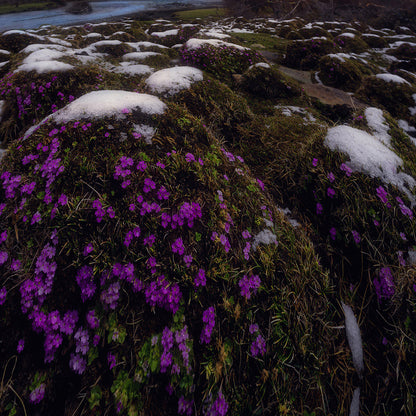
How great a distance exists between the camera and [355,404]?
242 cm

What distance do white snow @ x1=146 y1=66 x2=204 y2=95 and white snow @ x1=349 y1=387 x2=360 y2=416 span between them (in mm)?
6442

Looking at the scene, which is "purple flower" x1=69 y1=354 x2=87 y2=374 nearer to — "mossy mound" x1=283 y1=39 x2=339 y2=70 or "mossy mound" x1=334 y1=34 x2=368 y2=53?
"mossy mound" x1=283 y1=39 x2=339 y2=70

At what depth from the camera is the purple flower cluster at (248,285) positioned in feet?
8.28

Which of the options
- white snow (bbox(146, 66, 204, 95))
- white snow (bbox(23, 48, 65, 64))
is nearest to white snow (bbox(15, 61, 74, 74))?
white snow (bbox(23, 48, 65, 64))

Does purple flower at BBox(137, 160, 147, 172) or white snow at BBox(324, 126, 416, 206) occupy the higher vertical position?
purple flower at BBox(137, 160, 147, 172)

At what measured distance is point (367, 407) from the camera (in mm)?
2424

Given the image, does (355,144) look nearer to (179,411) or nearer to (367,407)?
(367,407)

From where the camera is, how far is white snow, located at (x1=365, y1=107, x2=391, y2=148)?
17.3ft

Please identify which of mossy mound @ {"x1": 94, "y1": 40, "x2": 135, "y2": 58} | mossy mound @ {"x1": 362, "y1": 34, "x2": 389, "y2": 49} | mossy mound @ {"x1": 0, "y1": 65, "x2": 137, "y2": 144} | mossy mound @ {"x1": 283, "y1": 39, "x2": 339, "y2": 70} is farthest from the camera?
mossy mound @ {"x1": 362, "y1": 34, "x2": 389, "y2": 49}

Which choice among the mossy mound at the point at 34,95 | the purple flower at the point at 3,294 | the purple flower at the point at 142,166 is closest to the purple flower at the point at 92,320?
the purple flower at the point at 3,294

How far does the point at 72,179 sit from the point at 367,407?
4.46 meters

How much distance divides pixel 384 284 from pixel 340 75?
1390 centimetres

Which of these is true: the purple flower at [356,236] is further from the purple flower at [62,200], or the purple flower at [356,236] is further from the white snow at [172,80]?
the white snow at [172,80]

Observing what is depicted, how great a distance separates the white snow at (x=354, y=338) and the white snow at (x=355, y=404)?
0.21 m
